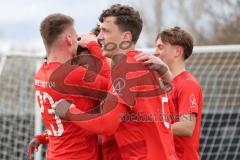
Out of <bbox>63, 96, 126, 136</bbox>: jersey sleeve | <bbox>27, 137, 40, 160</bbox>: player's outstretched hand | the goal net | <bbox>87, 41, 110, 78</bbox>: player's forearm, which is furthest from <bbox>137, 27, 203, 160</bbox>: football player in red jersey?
the goal net

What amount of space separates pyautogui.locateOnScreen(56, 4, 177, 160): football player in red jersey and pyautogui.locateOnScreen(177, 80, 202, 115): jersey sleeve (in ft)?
1.96

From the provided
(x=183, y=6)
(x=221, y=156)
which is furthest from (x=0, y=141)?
(x=183, y=6)

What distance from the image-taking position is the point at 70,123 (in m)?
4.20

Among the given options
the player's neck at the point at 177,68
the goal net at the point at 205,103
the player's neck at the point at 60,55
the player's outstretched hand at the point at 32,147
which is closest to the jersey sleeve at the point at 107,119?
the player's neck at the point at 60,55

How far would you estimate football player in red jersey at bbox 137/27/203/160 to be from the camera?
460 cm

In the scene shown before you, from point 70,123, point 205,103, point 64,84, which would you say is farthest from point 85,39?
point 205,103

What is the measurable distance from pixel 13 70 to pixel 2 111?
768 mm

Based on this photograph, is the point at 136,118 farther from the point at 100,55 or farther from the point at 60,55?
the point at 60,55

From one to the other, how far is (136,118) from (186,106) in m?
0.87

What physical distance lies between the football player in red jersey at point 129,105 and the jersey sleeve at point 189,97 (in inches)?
23.6

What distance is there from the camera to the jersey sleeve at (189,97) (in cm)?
462

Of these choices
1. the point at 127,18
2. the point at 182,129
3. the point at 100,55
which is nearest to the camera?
the point at 127,18

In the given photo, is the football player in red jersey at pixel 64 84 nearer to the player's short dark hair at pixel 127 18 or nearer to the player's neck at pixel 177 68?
the player's short dark hair at pixel 127 18

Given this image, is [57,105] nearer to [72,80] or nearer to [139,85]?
[72,80]
